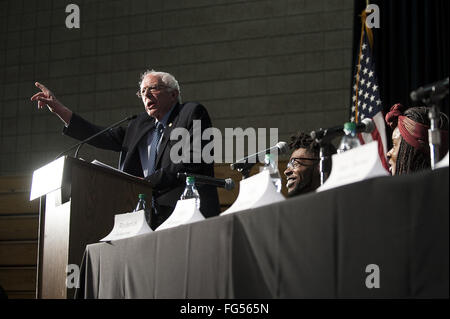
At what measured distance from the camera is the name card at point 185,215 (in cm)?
237

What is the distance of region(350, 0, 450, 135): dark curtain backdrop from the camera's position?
589 centimetres

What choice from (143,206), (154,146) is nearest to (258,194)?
(143,206)

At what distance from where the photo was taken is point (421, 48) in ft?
19.6

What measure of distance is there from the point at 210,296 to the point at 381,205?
0.68 metres

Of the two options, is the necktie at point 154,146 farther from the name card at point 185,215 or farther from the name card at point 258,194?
the name card at point 258,194

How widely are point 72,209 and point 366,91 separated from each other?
337cm

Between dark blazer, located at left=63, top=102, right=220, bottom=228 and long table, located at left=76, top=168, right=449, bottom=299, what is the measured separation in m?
1.11

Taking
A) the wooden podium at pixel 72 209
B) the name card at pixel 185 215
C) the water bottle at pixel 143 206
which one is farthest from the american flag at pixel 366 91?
the name card at pixel 185 215

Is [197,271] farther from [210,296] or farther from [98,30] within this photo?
[98,30]

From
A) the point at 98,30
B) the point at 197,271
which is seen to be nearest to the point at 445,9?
the point at 98,30

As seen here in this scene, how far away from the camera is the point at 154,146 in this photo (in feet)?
12.6

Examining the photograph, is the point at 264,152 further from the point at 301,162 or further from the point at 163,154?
the point at 163,154

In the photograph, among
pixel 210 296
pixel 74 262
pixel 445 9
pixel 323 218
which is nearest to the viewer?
pixel 323 218

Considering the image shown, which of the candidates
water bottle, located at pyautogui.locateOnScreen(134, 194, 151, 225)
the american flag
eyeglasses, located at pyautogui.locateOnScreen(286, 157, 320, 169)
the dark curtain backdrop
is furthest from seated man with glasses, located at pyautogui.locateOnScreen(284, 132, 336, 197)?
the dark curtain backdrop
